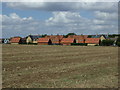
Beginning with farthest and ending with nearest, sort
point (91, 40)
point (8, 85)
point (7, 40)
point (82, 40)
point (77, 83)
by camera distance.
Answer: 1. point (7, 40)
2. point (82, 40)
3. point (91, 40)
4. point (77, 83)
5. point (8, 85)

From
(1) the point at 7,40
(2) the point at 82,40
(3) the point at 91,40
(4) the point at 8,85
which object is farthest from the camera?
(1) the point at 7,40

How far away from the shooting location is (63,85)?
965 cm

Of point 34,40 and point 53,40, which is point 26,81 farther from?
point 34,40

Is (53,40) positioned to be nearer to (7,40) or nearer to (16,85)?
(7,40)

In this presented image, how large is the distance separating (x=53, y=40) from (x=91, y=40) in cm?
2509

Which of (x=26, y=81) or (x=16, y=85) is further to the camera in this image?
(x=26, y=81)

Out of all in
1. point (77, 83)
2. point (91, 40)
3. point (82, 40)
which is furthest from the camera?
point (82, 40)

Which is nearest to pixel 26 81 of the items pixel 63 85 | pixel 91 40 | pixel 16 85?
pixel 16 85

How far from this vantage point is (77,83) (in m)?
10.2

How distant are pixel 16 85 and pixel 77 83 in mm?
2908

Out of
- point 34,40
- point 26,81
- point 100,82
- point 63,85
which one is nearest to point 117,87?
point 100,82

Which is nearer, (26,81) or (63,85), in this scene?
(63,85)

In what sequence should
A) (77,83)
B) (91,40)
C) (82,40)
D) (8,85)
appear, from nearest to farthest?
(8,85) → (77,83) → (91,40) → (82,40)

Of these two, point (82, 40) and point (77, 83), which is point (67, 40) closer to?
point (82, 40)
